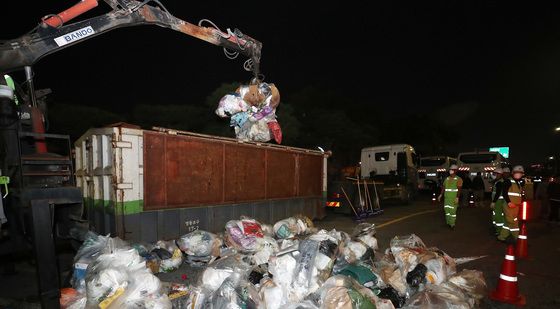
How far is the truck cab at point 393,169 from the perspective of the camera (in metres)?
13.3

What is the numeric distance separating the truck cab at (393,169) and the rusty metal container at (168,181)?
6.86 meters

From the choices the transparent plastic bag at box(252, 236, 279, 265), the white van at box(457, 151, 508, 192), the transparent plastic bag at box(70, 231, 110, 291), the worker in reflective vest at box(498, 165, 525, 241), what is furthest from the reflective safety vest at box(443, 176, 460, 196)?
the white van at box(457, 151, 508, 192)

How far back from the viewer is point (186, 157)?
575 cm

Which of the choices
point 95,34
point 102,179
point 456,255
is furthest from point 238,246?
point 456,255

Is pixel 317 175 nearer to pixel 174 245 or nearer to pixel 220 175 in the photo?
pixel 220 175

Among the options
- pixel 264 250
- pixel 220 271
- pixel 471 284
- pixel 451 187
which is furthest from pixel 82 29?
pixel 451 187

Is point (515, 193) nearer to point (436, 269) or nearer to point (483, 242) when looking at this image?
point (483, 242)

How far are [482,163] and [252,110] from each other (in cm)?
1547

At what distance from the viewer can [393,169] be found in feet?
47.8

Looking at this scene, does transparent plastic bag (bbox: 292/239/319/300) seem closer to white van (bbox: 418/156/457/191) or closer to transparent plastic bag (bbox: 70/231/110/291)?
transparent plastic bag (bbox: 70/231/110/291)

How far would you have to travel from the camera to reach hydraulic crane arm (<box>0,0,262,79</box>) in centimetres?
364

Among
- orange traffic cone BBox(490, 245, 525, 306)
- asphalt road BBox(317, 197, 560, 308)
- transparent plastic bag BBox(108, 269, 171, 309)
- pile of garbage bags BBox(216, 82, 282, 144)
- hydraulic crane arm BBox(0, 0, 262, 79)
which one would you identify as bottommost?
asphalt road BBox(317, 197, 560, 308)

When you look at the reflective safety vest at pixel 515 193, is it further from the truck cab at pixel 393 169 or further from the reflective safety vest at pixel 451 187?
the truck cab at pixel 393 169

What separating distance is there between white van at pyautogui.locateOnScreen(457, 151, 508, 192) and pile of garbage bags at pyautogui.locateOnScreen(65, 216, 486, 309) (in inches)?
564
